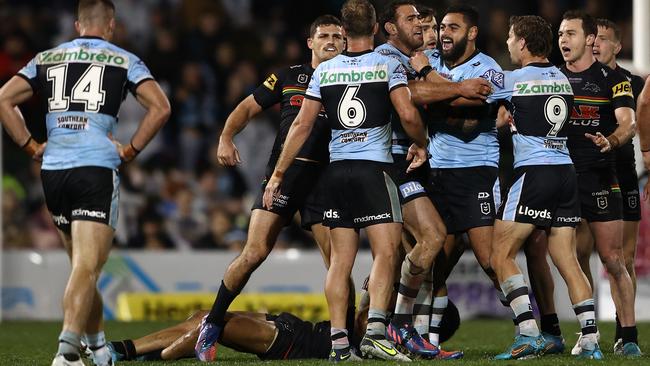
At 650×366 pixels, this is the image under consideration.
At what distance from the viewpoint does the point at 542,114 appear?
912 centimetres

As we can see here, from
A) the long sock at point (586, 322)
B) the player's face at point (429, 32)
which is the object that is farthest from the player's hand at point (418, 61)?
the long sock at point (586, 322)

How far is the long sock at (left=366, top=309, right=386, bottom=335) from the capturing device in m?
8.65

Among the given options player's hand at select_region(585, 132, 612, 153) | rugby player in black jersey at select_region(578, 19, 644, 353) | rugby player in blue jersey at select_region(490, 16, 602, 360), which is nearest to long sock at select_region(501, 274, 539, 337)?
rugby player in blue jersey at select_region(490, 16, 602, 360)

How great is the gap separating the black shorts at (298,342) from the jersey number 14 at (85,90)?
7.68ft

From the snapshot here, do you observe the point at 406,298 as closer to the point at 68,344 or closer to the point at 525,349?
the point at 525,349

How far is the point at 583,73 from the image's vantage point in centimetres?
1004

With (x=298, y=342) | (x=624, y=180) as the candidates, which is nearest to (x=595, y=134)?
(x=624, y=180)

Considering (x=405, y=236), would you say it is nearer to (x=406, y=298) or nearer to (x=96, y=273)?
(x=406, y=298)

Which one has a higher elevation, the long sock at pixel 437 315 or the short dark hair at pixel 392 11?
the short dark hair at pixel 392 11

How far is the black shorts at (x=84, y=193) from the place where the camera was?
7.95m

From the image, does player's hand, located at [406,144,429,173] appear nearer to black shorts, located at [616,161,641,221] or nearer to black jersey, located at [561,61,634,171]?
black jersey, located at [561,61,634,171]

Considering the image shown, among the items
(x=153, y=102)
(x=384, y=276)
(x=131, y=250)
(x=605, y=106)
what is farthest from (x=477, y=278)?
(x=153, y=102)

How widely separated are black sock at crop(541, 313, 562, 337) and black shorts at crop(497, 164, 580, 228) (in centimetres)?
104

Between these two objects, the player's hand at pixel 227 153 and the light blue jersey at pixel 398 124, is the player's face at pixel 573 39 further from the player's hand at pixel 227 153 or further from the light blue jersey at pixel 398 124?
the player's hand at pixel 227 153
